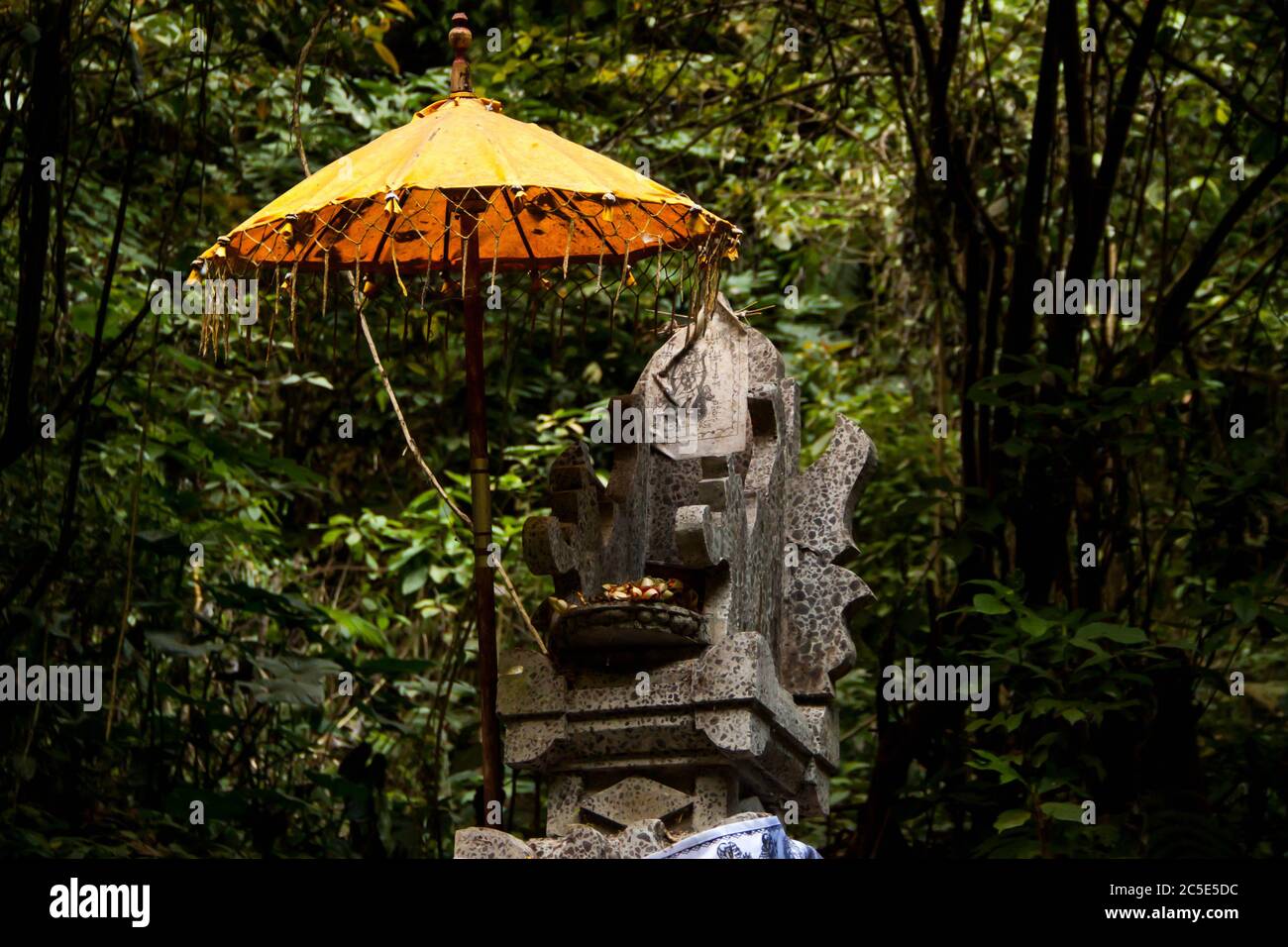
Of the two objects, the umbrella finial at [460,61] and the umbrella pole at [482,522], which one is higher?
the umbrella finial at [460,61]

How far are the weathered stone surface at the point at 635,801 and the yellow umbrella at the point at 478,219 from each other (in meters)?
0.27

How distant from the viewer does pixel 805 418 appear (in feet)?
27.2

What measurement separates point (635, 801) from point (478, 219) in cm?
136

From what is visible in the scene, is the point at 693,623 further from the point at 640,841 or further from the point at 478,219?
the point at 478,219

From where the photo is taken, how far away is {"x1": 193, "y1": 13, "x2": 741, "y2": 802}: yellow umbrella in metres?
3.90

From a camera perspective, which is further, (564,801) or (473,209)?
(473,209)

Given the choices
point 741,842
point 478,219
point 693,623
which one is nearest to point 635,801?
point 693,623

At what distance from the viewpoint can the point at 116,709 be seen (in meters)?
6.56

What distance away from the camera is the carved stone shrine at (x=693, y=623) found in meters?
3.97

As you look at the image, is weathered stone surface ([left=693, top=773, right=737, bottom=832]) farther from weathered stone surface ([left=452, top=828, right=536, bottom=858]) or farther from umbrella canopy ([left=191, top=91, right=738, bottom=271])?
umbrella canopy ([left=191, top=91, right=738, bottom=271])

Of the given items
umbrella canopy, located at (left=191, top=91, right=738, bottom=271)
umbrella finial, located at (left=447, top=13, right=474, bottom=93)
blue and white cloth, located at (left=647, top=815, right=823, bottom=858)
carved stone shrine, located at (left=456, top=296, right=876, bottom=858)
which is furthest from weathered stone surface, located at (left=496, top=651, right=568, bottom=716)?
umbrella finial, located at (left=447, top=13, right=474, bottom=93)

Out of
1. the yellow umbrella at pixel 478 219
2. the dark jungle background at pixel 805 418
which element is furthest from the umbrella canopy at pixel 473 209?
the dark jungle background at pixel 805 418

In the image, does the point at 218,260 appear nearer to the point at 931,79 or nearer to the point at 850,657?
the point at 850,657

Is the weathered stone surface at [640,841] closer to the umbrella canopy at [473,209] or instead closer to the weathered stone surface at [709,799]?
the weathered stone surface at [709,799]
